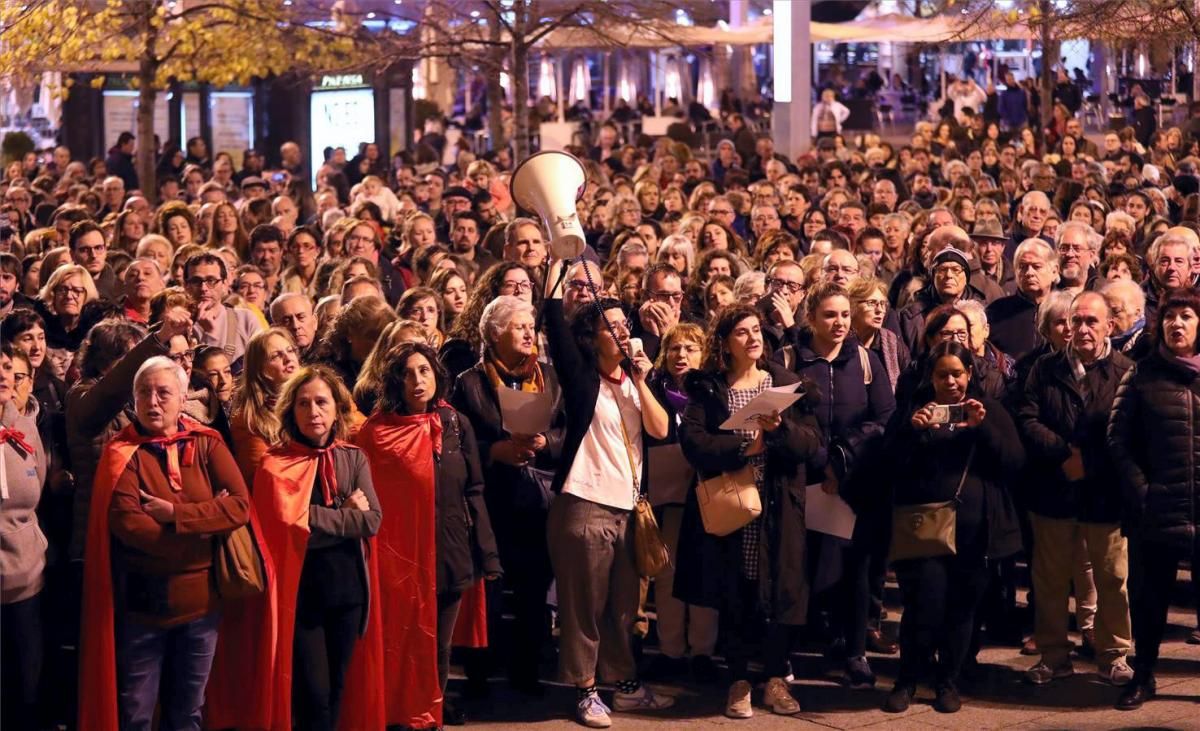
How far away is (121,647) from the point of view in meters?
7.40

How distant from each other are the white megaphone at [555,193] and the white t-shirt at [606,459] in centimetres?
68

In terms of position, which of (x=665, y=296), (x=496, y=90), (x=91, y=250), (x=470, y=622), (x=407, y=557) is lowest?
(x=470, y=622)

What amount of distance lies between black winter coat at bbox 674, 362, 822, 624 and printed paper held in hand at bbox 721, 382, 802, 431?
13 cm

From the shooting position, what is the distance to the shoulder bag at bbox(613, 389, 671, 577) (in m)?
→ 8.60

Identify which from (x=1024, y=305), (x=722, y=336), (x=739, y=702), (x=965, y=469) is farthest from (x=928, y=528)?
(x=1024, y=305)

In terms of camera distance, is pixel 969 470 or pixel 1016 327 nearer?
pixel 969 470

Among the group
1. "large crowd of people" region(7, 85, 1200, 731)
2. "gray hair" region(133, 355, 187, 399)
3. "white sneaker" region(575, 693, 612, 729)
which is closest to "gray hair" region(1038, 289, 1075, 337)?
"large crowd of people" region(7, 85, 1200, 731)

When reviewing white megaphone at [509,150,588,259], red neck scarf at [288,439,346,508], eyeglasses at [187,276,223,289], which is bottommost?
red neck scarf at [288,439,346,508]

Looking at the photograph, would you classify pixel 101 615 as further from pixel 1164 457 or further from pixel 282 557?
pixel 1164 457

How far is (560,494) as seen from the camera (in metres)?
8.60

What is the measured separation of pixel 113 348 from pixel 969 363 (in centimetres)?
366

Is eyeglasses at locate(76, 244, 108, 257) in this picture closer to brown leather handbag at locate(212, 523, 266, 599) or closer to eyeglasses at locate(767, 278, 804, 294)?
eyeglasses at locate(767, 278, 804, 294)

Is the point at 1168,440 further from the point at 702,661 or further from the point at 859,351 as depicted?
the point at 702,661

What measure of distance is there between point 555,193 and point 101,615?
8.47 feet
